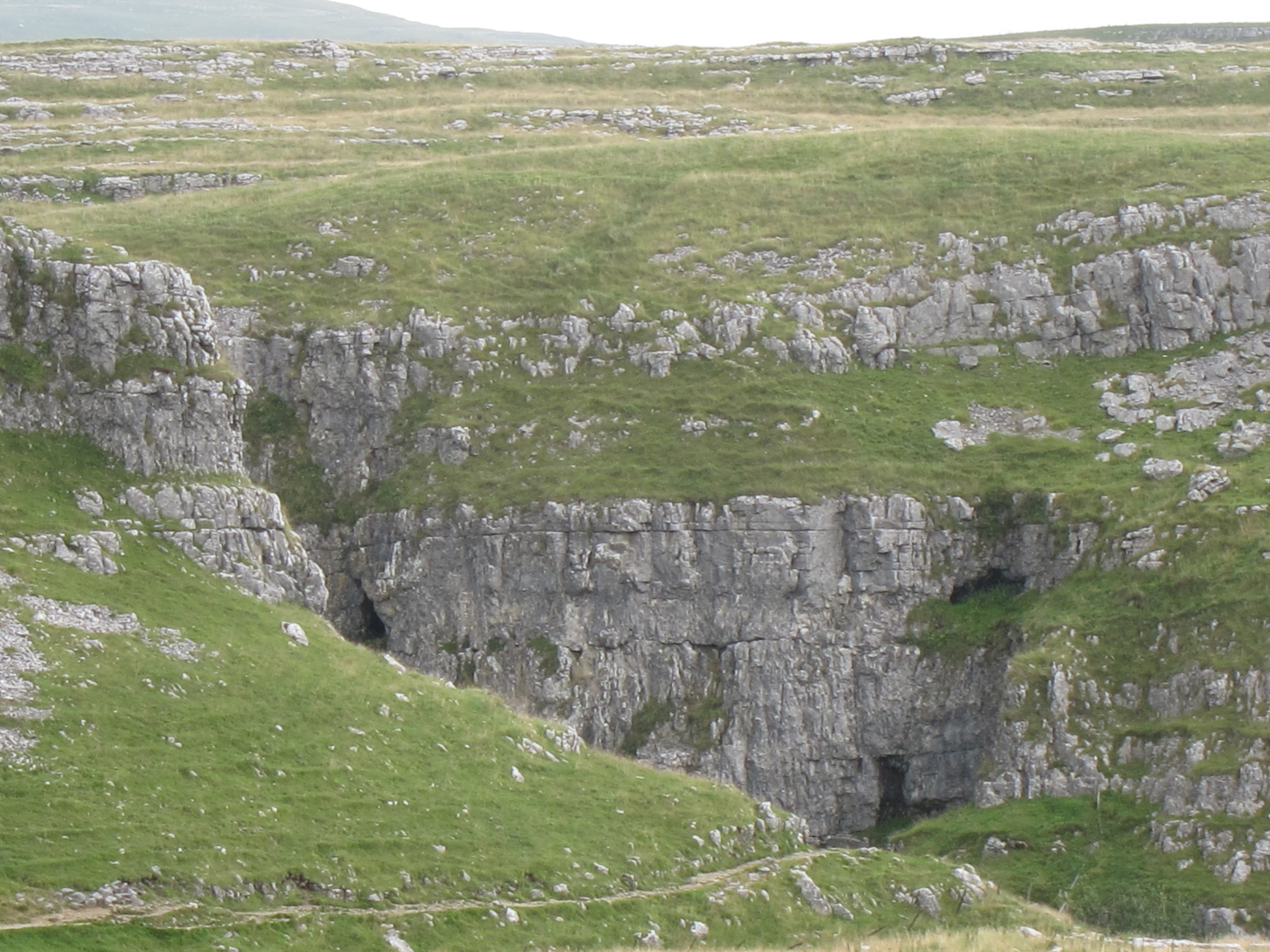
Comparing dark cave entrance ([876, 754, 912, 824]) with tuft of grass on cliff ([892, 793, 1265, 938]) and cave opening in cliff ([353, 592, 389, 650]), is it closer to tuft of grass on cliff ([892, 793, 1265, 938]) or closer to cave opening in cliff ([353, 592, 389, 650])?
tuft of grass on cliff ([892, 793, 1265, 938])

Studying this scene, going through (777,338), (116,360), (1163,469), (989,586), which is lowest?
(989,586)

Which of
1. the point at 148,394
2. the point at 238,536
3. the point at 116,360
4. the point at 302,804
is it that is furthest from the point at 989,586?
the point at 116,360

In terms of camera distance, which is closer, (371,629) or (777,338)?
→ (371,629)

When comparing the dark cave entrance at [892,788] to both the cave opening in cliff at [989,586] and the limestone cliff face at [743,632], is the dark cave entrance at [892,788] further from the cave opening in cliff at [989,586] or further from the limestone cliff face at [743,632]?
the cave opening in cliff at [989,586]

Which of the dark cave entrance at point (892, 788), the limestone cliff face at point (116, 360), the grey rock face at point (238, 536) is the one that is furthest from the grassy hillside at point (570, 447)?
the dark cave entrance at point (892, 788)

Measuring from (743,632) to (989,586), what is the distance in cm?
1068

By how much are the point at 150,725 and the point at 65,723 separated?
2.34 m

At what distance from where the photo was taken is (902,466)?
70.8 meters

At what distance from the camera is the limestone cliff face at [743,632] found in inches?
2680

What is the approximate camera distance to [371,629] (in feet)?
239

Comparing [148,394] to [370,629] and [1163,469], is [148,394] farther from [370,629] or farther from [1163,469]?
[1163,469]

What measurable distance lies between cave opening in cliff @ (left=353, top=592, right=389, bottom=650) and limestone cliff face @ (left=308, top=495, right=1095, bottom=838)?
1.42 m

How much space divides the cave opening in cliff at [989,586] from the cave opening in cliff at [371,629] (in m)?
23.8

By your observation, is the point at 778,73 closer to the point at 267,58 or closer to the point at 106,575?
the point at 267,58
